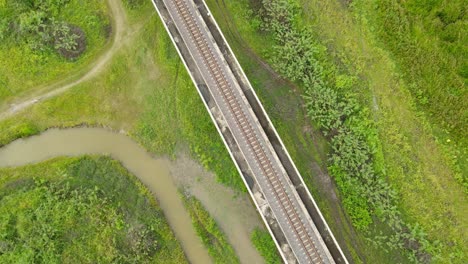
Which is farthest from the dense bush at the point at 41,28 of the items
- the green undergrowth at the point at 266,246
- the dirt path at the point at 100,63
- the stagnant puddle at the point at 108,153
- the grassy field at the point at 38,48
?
the green undergrowth at the point at 266,246

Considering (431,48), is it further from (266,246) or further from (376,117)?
(266,246)

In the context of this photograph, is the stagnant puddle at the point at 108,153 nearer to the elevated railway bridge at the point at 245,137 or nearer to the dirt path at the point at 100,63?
the dirt path at the point at 100,63

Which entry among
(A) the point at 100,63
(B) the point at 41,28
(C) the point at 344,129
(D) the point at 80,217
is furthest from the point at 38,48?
(C) the point at 344,129

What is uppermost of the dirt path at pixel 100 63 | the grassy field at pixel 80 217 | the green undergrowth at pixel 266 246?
the dirt path at pixel 100 63

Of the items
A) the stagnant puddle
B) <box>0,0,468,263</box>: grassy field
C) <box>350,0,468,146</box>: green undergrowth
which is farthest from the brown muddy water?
<box>350,0,468,146</box>: green undergrowth

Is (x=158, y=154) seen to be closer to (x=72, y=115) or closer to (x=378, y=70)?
(x=72, y=115)

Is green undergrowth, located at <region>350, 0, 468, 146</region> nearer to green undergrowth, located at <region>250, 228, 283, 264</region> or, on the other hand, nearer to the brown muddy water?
green undergrowth, located at <region>250, 228, 283, 264</region>
